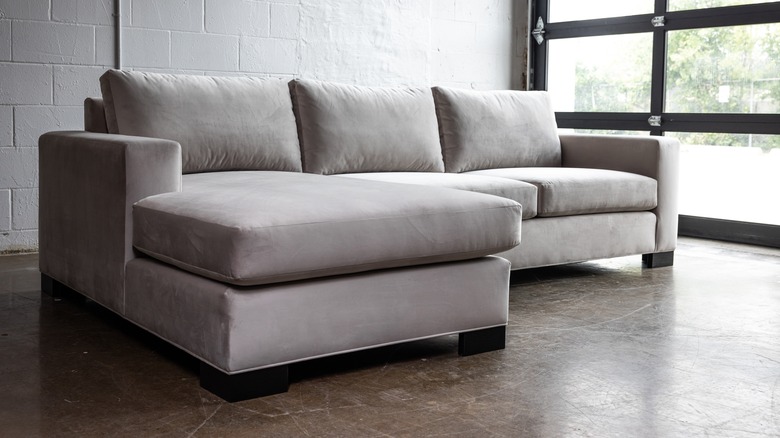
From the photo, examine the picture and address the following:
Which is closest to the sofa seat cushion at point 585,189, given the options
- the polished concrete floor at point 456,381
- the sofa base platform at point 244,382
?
the polished concrete floor at point 456,381

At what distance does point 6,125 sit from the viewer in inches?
159

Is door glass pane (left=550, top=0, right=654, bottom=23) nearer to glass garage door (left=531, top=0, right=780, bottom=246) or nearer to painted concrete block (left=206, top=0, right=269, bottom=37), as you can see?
glass garage door (left=531, top=0, right=780, bottom=246)

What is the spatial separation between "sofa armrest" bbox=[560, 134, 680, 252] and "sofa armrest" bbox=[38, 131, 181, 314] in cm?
232

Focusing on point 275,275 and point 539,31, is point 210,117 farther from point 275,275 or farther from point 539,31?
point 539,31

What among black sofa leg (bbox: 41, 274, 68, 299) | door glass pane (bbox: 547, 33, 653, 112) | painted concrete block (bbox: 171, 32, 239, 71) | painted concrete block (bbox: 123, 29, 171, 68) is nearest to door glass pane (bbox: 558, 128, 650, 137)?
door glass pane (bbox: 547, 33, 653, 112)

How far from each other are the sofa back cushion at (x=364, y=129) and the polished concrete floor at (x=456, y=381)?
939 mm

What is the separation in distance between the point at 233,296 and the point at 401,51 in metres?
3.61

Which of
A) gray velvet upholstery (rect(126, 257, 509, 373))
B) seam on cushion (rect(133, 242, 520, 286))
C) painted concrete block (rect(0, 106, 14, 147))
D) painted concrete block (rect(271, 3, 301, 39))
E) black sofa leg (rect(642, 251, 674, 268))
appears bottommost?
black sofa leg (rect(642, 251, 674, 268))

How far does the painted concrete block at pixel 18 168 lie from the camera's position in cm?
407

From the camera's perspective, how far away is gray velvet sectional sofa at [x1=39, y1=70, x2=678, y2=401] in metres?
2.10

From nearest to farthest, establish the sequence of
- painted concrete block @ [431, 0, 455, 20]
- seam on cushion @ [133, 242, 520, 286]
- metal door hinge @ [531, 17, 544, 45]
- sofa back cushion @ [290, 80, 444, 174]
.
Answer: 1. seam on cushion @ [133, 242, 520, 286]
2. sofa back cushion @ [290, 80, 444, 174]
3. painted concrete block @ [431, 0, 455, 20]
4. metal door hinge @ [531, 17, 544, 45]

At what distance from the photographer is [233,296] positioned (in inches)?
80.0

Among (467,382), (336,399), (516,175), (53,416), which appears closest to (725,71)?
(516,175)

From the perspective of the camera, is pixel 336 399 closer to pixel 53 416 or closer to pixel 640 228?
pixel 53 416
